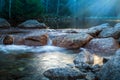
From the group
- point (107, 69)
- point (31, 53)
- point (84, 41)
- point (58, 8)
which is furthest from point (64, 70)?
point (58, 8)

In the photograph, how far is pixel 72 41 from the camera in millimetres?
15117

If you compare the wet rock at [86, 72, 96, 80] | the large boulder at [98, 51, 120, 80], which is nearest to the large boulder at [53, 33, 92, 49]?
the wet rock at [86, 72, 96, 80]

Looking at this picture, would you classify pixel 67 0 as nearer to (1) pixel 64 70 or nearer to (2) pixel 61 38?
(2) pixel 61 38

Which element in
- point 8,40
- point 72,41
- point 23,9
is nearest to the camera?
point 72,41

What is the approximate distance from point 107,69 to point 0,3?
33.6 m

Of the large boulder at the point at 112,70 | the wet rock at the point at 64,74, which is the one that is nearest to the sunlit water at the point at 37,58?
the wet rock at the point at 64,74

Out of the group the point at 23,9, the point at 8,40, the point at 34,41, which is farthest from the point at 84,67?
the point at 23,9

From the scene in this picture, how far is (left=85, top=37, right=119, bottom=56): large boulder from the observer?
45.3 ft

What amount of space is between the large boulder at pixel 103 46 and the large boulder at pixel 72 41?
40 cm

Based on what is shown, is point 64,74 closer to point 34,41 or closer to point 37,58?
point 37,58

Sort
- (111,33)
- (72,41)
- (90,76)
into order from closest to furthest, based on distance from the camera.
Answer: (90,76) < (72,41) < (111,33)

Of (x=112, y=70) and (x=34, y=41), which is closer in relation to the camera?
(x=112, y=70)

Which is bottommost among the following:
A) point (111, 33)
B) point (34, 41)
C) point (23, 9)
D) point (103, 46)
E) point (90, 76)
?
point (90, 76)

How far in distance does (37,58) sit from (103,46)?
14.1ft
